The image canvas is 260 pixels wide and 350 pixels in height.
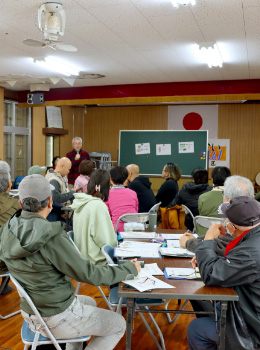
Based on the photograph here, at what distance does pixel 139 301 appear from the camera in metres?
2.83

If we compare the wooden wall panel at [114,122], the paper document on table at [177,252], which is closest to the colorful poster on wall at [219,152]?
the wooden wall panel at [114,122]

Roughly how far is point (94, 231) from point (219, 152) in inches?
327

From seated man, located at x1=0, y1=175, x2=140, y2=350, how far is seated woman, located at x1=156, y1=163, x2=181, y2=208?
4.04 m

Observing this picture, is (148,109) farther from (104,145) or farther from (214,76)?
(214,76)

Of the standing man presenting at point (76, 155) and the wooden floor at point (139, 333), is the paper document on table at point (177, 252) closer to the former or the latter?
the wooden floor at point (139, 333)

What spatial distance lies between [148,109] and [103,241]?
8.87m

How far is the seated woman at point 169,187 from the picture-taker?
6.25m

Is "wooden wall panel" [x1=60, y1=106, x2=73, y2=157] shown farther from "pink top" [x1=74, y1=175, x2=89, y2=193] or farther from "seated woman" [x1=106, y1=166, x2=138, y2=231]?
"seated woman" [x1=106, y1=166, x2=138, y2=231]

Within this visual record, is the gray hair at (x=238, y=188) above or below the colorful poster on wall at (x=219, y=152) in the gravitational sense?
below

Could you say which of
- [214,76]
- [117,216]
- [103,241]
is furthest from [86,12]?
[214,76]

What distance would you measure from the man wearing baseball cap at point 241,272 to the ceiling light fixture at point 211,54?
3860 mm

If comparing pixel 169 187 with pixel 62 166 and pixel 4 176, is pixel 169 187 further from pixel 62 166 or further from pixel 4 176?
pixel 4 176

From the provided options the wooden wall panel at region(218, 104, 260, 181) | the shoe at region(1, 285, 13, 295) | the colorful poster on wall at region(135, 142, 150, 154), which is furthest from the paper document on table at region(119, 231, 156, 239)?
the wooden wall panel at region(218, 104, 260, 181)

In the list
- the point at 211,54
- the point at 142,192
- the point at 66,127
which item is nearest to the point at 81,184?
the point at 142,192
